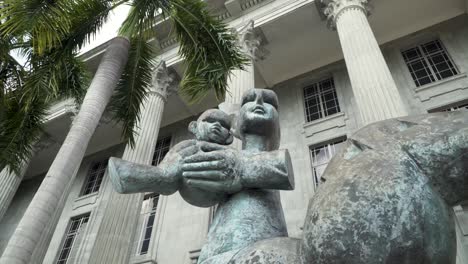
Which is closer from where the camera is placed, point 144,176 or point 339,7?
point 144,176

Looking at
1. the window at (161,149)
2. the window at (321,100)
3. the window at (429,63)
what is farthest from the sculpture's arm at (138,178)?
the window at (161,149)

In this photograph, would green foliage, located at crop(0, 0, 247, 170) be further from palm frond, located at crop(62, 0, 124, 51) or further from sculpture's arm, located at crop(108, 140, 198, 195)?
sculpture's arm, located at crop(108, 140, 198, 195)

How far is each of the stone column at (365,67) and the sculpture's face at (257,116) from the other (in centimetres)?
598

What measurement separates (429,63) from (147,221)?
40.8 feet

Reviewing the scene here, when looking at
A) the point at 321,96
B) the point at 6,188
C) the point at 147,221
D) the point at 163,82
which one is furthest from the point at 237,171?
the point at 6,188

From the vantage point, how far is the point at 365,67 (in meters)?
8.46

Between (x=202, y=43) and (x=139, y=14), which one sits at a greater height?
(x=139, y=14)

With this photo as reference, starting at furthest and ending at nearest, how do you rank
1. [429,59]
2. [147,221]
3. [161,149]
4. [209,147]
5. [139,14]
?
[161,149]
[147,221]
[429,59]
[139,14]
[209,147]

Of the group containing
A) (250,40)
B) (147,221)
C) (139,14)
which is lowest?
(139,14)

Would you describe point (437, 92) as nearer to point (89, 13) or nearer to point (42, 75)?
point (89, 13)

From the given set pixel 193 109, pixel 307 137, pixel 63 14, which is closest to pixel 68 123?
pixel 193 109

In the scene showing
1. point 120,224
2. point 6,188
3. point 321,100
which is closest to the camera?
point 120,224

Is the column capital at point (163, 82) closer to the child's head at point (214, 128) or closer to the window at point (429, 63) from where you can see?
the window at point (429, 63)

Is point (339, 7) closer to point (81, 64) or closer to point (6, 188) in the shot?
point (81, 64)
